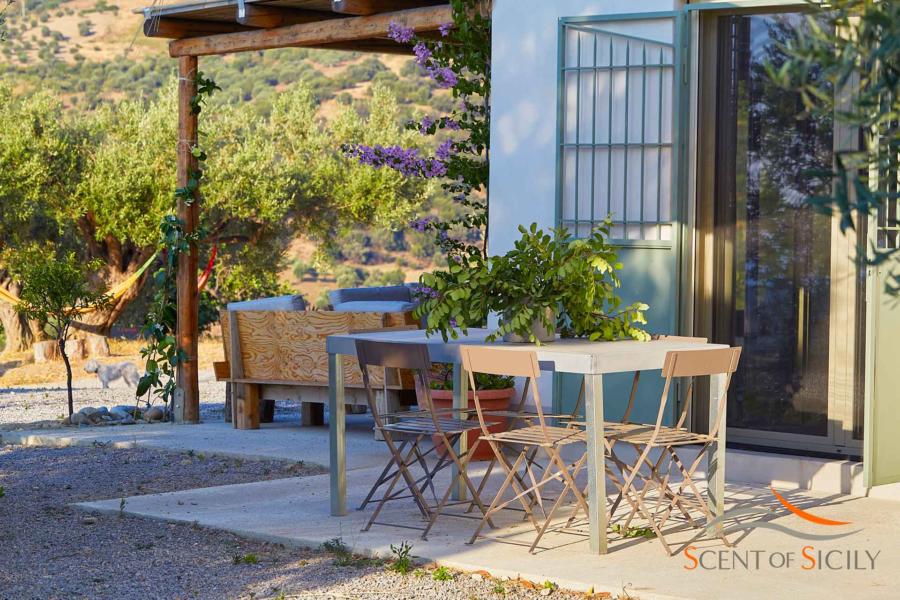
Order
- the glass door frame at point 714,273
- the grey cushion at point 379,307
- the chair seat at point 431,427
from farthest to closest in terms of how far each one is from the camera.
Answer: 1. the grey cushion at point 379,307
2. the glass door frame at point 714,273
3. the chair seat at point 431,427

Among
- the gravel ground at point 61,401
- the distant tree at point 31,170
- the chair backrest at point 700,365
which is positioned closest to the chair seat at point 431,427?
the chair backrest at point 700,365

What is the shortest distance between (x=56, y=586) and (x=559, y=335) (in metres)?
2.02

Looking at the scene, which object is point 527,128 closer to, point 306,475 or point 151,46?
point 306,475

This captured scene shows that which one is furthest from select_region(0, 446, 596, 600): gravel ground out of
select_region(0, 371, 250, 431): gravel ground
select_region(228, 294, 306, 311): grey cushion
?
select_region(0, 371, 250, 431): gravel ground

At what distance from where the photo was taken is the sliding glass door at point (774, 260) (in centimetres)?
570

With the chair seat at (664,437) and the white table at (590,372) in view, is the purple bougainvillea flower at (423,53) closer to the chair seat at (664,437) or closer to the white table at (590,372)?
the white table at (590,372)

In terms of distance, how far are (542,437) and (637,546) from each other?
489 millimetres

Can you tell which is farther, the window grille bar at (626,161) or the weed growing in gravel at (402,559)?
the window grille bar at (626,161)

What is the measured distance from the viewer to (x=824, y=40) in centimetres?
221

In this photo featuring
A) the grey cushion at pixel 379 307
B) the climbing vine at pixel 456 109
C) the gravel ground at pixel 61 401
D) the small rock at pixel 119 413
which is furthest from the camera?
the gravel ground at pixel 61 401

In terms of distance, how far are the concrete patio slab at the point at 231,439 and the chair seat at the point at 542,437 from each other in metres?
1.91

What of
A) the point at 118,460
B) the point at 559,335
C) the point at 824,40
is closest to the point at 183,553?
the point at 559,335

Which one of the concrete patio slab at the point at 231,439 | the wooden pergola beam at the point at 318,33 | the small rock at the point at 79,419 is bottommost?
the small rock at the point at 79,419

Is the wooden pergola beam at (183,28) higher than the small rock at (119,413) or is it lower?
higher
